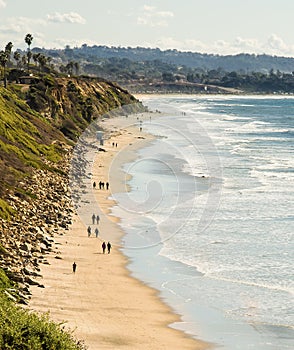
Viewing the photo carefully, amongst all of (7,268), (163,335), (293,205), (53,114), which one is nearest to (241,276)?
(163,335)

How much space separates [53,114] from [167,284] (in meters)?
66.1

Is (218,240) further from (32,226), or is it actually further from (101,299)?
(101,299)

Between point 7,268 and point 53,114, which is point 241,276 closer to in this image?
point 7,268

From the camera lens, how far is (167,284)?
37062 mm

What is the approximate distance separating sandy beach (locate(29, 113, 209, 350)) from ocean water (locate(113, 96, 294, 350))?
2.80ft

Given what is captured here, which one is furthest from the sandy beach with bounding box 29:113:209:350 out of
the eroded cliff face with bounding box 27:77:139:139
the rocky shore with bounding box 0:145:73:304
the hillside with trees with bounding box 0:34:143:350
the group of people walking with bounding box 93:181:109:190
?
the eroded cliff face with bounding box 27:77:139:139

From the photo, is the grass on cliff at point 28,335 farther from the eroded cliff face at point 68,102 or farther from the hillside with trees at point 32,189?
the eroded cliff face at point 68,102

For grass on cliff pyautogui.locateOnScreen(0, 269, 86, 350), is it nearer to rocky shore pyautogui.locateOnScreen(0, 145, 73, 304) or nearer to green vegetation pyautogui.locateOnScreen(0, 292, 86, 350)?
green vegetation pyautogui.locateOnScreen(0, 292, 86, 350)

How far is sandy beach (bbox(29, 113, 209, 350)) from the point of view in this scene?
29188mm

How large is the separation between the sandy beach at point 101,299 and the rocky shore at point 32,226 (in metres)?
0.58

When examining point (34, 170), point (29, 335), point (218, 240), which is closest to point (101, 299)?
point (29, 335)

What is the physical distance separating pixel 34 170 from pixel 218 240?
19.3 meters

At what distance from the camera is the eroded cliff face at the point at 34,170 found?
37094mm

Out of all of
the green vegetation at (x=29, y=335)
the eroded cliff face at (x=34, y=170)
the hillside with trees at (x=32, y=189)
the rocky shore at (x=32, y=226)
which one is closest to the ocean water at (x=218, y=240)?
the rocky shore at (x=32, y=226)
